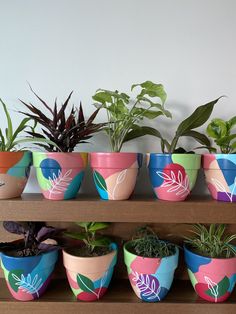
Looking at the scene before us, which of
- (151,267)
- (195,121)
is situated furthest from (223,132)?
(151,267)

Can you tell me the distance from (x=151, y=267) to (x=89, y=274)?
0.16m

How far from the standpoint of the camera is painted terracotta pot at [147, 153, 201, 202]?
0.51 m

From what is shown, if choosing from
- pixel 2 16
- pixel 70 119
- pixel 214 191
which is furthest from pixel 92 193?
pixel 2 16

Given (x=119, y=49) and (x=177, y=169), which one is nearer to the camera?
(x=177, y=169)

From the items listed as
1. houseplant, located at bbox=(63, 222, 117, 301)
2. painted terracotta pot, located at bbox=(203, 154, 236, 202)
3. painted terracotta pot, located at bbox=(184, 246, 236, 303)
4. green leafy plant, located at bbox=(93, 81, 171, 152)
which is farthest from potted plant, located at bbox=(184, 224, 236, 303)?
green leafy plant, located at bbox=(93, 81, 171, 152)

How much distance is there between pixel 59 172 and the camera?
516 millimetres

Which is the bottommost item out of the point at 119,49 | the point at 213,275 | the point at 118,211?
the point at 213,275

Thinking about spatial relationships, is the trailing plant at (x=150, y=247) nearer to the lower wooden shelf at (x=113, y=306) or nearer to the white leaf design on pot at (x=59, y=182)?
the lower wooden shelf at (x=113, y=306)

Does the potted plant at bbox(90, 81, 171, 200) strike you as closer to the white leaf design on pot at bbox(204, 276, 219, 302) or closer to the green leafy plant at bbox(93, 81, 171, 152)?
the green leafy plant at bbox(93, 81, 171, 152)

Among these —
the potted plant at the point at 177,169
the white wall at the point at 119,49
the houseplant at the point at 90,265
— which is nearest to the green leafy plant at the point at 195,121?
the potted plant at the point at 177,169

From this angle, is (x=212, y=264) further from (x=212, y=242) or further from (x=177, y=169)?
(x=177, y=169)

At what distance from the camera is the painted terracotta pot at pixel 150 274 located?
0.53 meters

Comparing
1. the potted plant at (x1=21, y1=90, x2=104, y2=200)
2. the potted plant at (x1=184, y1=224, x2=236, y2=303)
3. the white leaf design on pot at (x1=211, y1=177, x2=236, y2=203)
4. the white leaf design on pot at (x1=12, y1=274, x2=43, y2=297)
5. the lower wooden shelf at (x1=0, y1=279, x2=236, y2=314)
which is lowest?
the lower wooden shelf at (x1=0, y1=279, x2=236, y2=314)

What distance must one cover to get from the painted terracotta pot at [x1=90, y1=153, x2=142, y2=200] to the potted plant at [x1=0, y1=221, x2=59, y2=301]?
20 centimetres
